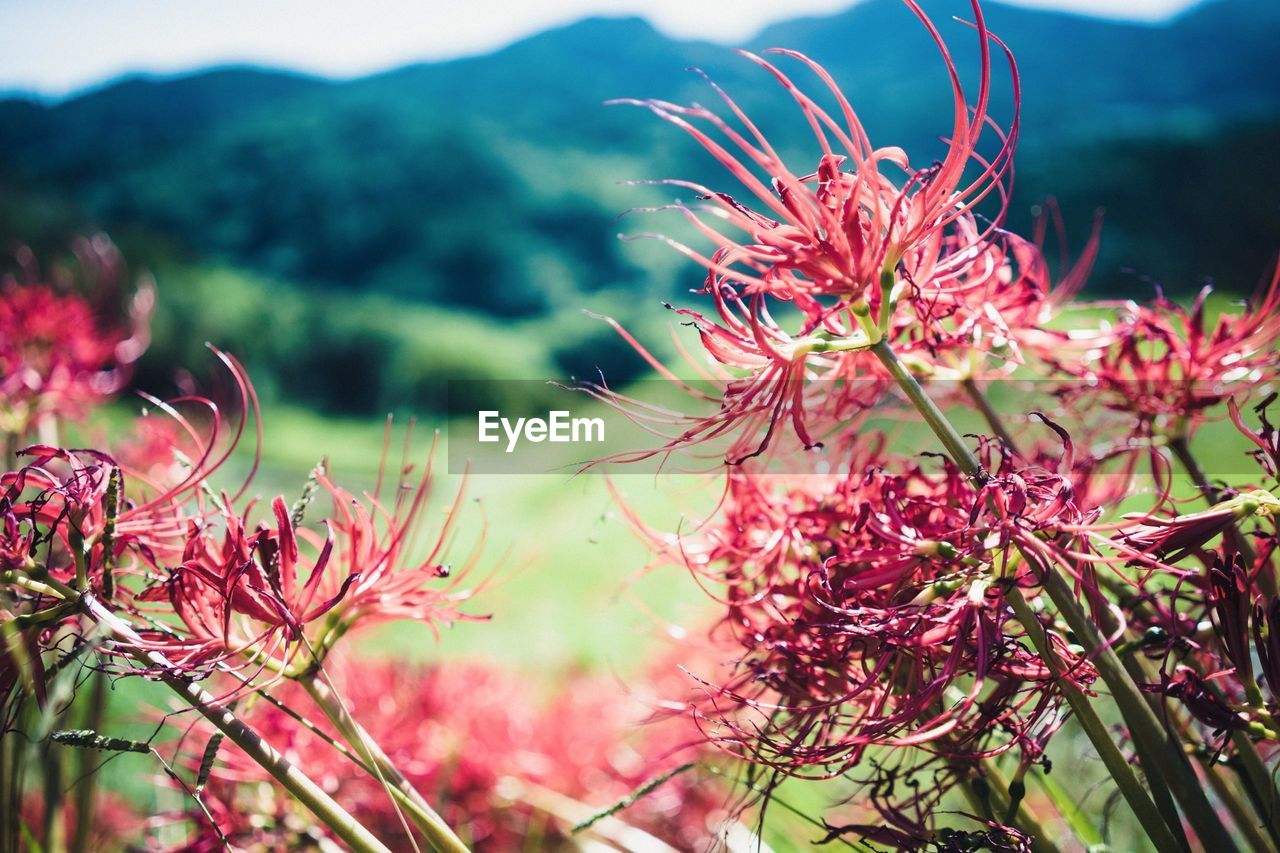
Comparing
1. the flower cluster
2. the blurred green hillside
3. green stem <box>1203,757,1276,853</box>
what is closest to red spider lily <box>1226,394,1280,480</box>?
the flower cluster

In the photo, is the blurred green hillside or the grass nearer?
the grass

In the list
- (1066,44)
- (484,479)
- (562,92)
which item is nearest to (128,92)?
(562,92)

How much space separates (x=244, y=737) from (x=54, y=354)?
53 cm

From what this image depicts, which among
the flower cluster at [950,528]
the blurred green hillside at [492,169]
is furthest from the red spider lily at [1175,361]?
the blurred green hillside at [492,169]

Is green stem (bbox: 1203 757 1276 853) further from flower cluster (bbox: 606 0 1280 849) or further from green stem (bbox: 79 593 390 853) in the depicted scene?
green stem (bbox: 79 593 390 853)

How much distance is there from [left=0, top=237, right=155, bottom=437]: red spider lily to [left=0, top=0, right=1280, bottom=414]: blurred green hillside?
5.91 ft

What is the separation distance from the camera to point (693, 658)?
81 cm

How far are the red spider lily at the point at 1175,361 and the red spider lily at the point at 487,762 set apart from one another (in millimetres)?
265

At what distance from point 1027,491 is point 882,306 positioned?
0.22ft

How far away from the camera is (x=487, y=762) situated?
0.62 m

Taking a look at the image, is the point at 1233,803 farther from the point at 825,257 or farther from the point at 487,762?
the point at 487,762

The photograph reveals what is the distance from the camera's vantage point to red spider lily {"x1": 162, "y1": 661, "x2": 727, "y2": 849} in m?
0.42

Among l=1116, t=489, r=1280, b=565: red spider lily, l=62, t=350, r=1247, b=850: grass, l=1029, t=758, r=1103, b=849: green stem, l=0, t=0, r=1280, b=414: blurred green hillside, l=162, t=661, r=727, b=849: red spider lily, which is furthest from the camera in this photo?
l=0, t=0, r=1280, b=414: blurred green hillside

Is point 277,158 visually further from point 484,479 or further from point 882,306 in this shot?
point 882,306
